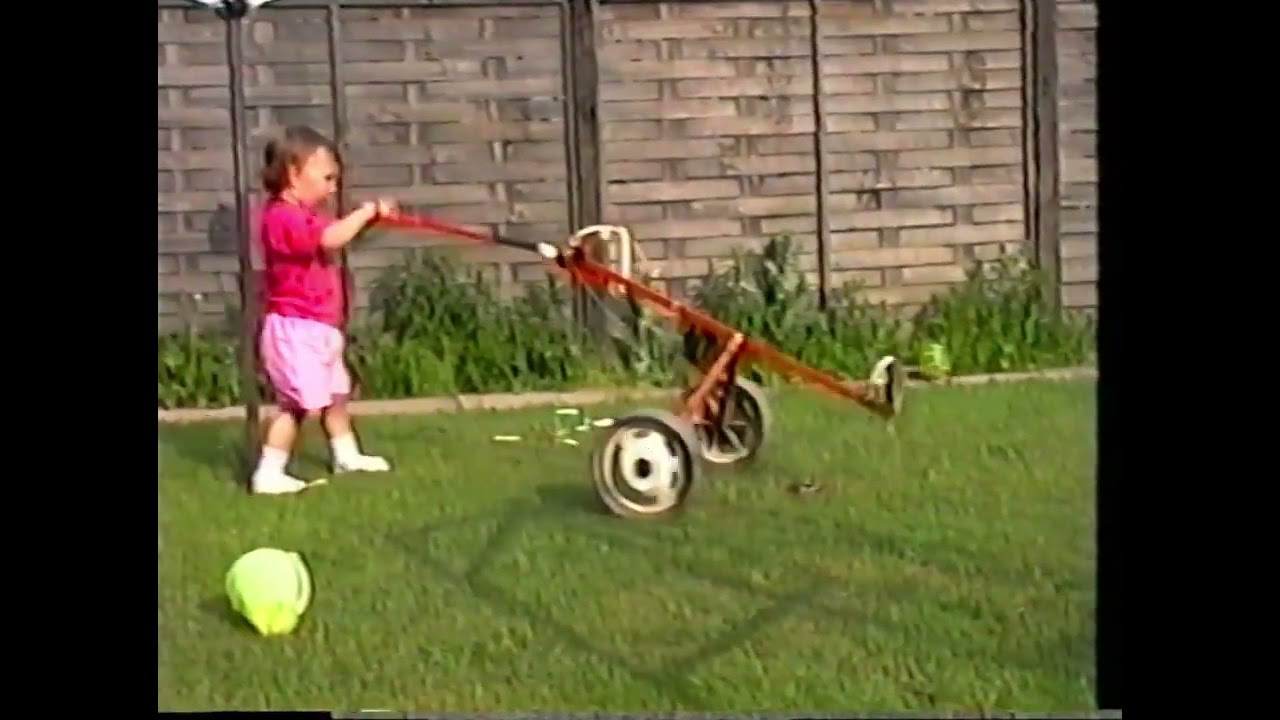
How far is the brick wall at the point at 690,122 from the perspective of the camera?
2.38 metres

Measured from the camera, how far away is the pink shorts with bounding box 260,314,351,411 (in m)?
2.42

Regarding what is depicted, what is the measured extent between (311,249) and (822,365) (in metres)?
0.69

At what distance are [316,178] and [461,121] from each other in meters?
0.20

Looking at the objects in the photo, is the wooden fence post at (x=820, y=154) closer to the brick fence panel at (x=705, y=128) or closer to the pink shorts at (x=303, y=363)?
the brick fence panel at (x=705, y=128)

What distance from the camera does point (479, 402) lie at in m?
2.45

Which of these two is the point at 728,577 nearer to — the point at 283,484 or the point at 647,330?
the point at 647,330

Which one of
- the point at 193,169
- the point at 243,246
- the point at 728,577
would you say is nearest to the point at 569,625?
the point at 728,577

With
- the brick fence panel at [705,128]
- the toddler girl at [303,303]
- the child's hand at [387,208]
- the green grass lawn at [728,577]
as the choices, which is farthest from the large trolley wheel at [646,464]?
the child's hand at [387,208]

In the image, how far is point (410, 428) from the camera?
2.45 m

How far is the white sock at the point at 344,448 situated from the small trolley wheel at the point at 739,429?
464 mm

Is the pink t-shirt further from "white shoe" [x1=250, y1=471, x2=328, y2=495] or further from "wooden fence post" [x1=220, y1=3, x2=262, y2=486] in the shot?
"white shoe" [x1=250, y1=471, x2=328, y2=495]

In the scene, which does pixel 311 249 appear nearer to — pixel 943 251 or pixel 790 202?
pixel 790 202
